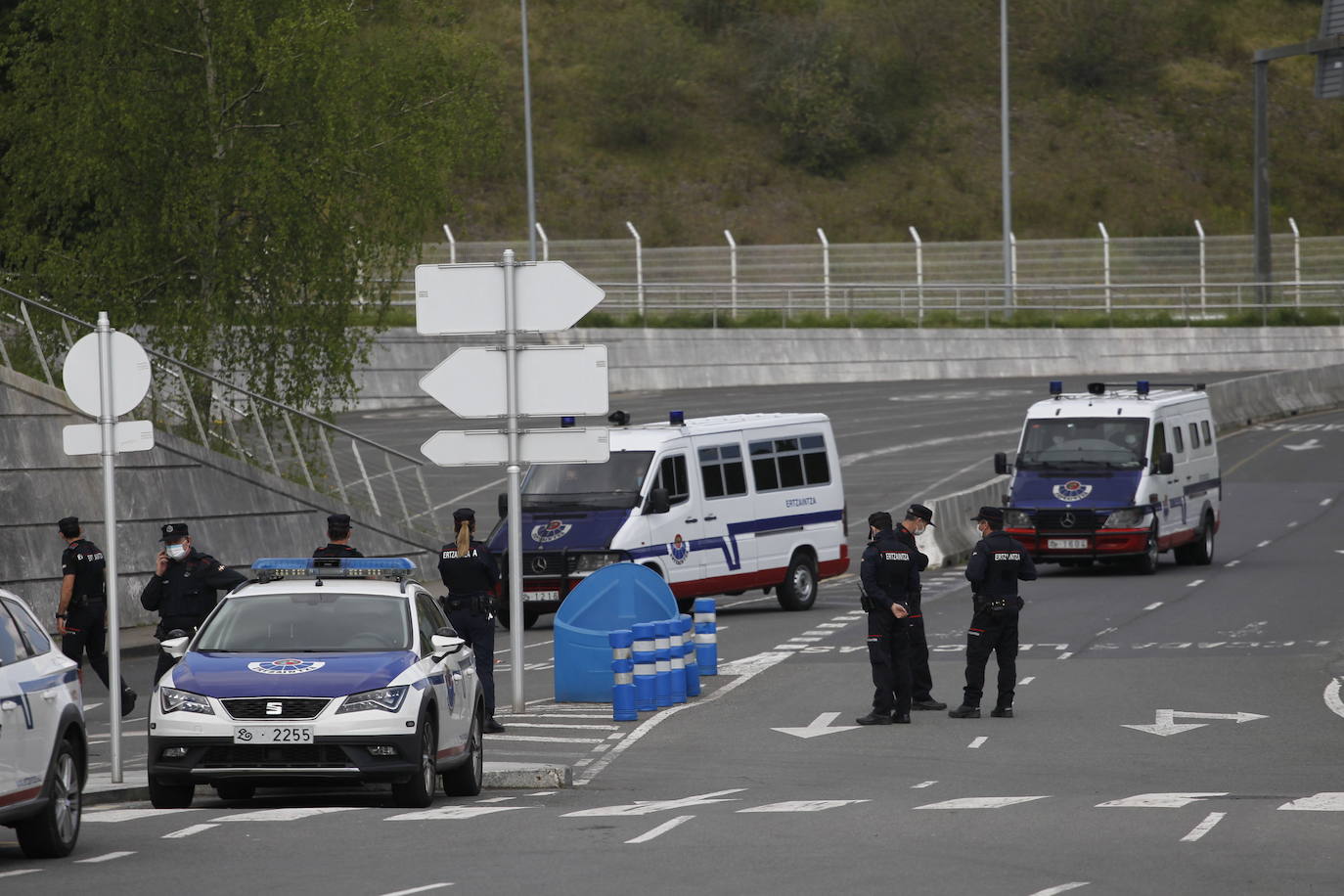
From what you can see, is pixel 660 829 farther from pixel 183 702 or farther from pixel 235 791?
pixel 235 791

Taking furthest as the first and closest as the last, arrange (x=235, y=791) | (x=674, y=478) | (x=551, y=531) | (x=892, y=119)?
(x=892, y=119), (x=674, y=478), (x=551, y=531), (x=235, y=791)

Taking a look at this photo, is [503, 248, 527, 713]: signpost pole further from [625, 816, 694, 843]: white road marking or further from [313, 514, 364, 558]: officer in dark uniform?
[625, 816, 694, 843]: white road marking

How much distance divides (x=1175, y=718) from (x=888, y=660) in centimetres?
229

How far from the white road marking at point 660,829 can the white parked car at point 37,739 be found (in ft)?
9.40

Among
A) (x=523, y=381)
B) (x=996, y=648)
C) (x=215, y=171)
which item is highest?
(x=215, y=171)

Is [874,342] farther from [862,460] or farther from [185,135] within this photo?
[185,135]

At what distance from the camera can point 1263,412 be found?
50.9 metres

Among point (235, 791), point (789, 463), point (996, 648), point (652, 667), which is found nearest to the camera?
point (235, 791)

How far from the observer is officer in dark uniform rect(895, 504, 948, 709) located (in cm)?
1742

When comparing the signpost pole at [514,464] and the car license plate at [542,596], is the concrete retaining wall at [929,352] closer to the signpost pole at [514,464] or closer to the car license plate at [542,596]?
the car license plate at [542,596]

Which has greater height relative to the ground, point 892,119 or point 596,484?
point 892,119

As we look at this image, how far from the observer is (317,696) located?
12398 millimetres

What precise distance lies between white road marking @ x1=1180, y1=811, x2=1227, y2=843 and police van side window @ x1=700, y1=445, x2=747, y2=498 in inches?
543

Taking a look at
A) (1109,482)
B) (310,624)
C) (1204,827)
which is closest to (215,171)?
(1109,482)
